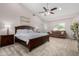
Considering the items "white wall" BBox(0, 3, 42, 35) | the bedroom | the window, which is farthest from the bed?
the window

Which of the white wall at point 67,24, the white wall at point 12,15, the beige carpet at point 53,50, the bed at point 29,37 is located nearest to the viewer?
the white wall at point 67,24

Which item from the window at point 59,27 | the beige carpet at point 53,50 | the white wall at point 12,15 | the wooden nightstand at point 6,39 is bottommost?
the beige carpet at point 53,50

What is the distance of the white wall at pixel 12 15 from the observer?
2283mm

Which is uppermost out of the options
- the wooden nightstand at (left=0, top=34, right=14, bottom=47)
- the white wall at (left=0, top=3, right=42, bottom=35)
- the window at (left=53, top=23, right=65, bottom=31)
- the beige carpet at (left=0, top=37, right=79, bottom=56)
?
the white wall at (left=0, top=3, right=42, bottom=35)

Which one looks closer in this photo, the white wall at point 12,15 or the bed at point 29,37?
the white wall at point 12,15

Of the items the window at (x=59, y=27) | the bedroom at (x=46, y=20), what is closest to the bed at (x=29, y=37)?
the bedroom at (x=46, y=20)

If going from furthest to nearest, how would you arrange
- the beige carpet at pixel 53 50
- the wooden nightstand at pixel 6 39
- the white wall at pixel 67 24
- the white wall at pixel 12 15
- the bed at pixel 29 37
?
the wooden nightstand at pixel 6 39, the bed at pixel 29 37, the white wall at pixel 12 15, the beige carpet at pixel 53 50, the white wall at pixel 67 24

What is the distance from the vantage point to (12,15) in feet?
8.82

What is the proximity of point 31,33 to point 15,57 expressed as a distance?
1255 millimetres

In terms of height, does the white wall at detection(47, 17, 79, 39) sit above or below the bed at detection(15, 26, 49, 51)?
above

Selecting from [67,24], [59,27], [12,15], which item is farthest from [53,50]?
[12,15]

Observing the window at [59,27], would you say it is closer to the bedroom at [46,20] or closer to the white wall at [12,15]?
the bedroom at [46,20]

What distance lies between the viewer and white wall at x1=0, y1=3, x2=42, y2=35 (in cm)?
228

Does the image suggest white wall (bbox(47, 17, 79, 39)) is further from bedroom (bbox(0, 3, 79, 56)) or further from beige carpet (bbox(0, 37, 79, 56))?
beige carpet (bbox(0, 37, 79, 56))
